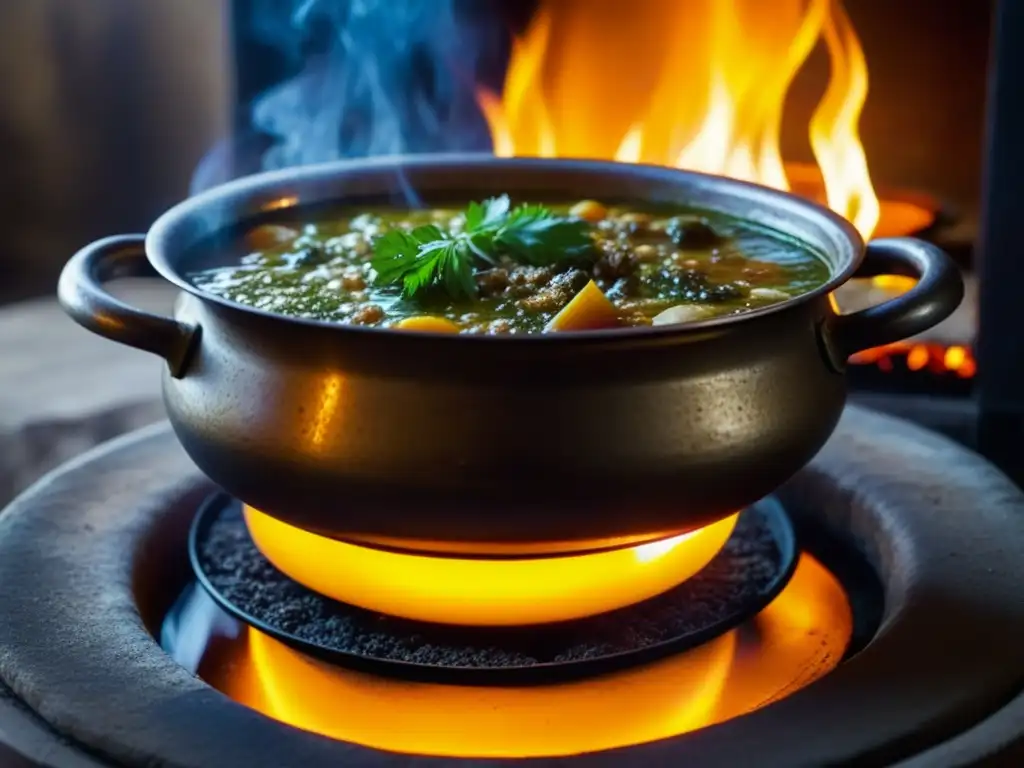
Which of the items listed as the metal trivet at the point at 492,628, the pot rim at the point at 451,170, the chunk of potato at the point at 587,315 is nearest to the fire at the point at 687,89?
the pot rim at the point at 451,170

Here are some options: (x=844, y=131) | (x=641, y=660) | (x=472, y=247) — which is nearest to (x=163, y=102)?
(x=844, y=131)

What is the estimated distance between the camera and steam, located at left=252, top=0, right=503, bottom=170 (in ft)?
8.42

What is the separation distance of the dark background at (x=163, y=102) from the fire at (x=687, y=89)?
0.16 feet

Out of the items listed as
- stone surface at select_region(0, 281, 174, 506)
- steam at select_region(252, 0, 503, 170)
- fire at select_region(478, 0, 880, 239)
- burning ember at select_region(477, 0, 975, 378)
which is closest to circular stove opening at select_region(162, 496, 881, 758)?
stone surface at select_region(0, 281, 174, 506)

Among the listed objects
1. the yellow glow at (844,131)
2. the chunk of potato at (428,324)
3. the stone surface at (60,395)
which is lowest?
the stone surface at (60,395)

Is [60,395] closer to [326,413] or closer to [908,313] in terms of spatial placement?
[326,413]

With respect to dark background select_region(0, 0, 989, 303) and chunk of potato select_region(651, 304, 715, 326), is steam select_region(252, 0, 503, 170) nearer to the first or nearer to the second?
dark background select_region(0, 0, 989, 303)

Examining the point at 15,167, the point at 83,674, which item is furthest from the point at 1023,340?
the point at 15,167

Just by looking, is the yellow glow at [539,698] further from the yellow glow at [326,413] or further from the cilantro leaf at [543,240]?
the cilantro leaf at [543,240]

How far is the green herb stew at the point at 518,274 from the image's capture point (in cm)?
122

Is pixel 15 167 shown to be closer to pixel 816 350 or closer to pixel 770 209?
pixel 770 209

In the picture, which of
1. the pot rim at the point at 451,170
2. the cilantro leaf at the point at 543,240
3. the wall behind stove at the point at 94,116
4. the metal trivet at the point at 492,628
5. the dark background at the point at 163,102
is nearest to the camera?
the pot rim at the point at 451,170

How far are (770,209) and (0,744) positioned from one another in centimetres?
93

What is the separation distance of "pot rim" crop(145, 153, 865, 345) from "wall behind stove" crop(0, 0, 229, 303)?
145 cm
